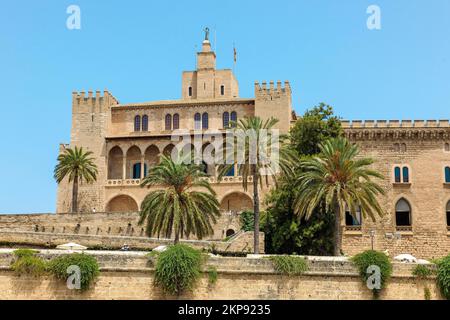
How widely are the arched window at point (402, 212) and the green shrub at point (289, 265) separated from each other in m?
25.6

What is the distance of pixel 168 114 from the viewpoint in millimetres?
65812

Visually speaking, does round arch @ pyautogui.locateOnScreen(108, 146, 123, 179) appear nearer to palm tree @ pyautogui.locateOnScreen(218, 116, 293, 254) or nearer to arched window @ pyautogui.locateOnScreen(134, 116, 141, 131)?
arched window @ pyautogui.locateOnScreen(134, 116, 141, 131)

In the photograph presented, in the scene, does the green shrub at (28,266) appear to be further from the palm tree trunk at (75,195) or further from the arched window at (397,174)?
the arched window at (397,174)

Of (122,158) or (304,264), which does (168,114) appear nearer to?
(122,158)

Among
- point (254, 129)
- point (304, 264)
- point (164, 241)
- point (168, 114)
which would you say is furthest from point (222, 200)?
point (304, 264)

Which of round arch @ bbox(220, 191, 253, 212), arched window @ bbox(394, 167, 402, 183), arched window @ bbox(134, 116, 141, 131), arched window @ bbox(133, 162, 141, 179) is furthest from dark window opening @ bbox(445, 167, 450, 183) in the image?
arched window @ bbox(134, 116, 141, 131)

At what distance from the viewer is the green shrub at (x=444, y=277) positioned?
32719mm

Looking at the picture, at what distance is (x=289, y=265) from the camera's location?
32.8 metres

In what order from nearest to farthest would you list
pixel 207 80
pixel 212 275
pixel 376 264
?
pixel 212 275, pixel 376 264, pixel 207 80

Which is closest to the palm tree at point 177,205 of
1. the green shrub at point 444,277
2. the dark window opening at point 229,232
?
the dark window opening at point 229,232

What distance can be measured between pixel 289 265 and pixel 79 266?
886 centimetres

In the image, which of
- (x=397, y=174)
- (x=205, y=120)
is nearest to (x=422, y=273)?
(x=397, y=174)

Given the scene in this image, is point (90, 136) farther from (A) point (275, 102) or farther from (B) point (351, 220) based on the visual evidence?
(B) point (351, 220)
